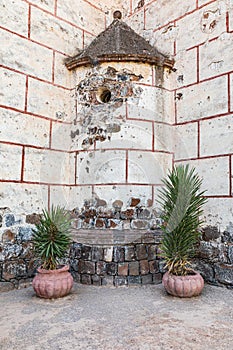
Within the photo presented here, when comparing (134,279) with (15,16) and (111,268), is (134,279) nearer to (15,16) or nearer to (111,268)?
(111,268)

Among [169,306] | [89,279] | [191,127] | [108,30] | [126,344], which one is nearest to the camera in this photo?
[126,344]

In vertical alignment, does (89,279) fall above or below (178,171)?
below

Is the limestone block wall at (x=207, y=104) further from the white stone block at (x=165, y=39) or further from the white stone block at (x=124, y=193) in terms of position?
the white stone block at (x=124, y=193)

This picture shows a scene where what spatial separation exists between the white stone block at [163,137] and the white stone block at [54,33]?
1.99m

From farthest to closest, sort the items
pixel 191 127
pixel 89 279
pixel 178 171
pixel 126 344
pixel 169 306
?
pixel 191 127 → pixel 89 279 → pixel 178 171 → pixel 169 306 → pixel 126 344

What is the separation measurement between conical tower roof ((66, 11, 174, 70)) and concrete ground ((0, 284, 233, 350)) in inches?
131

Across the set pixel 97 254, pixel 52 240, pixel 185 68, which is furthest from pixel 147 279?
pixel 185 68

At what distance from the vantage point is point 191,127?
468 centimetres

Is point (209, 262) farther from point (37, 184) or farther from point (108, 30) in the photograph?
point (108, 30)

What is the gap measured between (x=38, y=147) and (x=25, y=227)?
1.17 meters

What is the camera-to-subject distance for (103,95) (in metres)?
4.86

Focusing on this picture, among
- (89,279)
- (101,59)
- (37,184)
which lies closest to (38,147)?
(37,184)

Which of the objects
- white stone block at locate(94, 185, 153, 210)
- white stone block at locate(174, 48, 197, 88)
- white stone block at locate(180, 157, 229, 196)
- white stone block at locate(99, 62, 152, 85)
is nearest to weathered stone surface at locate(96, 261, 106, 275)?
white stone block at locate(94, 185, 153, 210)

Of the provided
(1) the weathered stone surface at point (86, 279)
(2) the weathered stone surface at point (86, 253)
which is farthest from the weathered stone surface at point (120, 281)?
(2) the weathered stone surface at point (86, 253)
